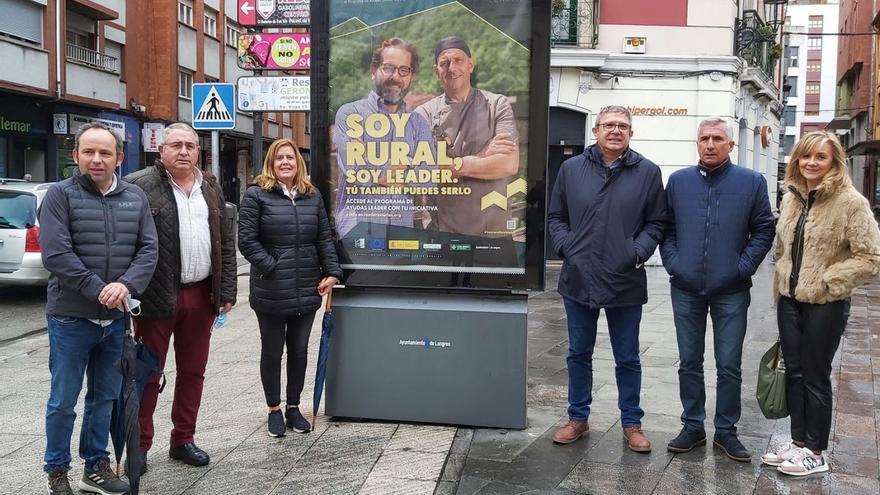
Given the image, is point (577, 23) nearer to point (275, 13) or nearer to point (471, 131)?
point (275, 13)

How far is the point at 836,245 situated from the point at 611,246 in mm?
1165

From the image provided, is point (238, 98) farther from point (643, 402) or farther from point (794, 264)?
point (794, 264)

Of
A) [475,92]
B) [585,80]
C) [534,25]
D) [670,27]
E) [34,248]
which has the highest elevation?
[670,27]

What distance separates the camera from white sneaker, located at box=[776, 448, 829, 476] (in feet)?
13.8

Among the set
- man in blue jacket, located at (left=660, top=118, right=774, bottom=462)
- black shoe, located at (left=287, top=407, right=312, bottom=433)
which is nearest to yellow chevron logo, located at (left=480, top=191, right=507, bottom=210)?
man in blue jacket, located at (left=660, top=118, right=774, bottom=462)

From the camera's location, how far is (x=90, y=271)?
12.0 feet

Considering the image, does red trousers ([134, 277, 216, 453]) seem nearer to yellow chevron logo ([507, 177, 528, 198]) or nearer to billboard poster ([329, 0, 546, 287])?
billboard poster ([329, 0, 546, 287])

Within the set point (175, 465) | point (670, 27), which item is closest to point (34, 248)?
point (175, 465)

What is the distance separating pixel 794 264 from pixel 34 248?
9444 millimetres

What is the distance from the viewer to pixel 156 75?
1125 inches

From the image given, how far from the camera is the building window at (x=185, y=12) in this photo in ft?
96.5

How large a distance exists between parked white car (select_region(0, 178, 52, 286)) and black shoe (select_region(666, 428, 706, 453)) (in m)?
8.59

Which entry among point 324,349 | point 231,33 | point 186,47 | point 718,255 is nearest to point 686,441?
point 718,255

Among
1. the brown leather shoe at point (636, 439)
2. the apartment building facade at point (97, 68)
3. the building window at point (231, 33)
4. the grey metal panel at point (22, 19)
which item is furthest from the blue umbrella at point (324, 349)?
the building window at point (231, 33)
